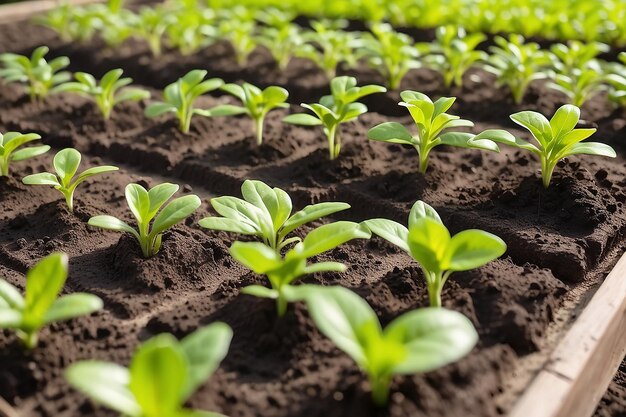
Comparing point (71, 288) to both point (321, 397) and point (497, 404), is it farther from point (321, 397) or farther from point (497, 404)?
point (497, 404)

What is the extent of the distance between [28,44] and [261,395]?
517 cm

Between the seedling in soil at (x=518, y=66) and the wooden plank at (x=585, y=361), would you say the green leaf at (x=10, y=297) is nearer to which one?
the wooden plank at (x=585, y=361)

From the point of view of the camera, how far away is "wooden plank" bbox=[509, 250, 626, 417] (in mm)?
1738

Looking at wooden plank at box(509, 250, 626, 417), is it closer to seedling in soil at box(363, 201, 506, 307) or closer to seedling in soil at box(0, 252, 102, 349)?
seedling in soil at box(363, 201, 506, 307)

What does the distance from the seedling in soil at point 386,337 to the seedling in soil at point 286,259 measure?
13 centimetres

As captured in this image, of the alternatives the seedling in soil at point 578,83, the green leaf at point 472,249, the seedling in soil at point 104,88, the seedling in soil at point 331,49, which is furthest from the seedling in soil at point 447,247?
the seedling in soil at point 331,49

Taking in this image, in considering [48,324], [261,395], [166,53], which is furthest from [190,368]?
[166,53]

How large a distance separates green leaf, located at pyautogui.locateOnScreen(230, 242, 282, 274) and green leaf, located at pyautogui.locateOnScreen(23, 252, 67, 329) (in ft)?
1.42

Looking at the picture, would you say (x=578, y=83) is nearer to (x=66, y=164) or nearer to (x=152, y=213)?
(x=152, y=213)

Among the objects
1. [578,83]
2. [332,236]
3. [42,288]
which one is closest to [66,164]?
[42,288]

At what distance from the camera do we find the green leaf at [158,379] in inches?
54.6

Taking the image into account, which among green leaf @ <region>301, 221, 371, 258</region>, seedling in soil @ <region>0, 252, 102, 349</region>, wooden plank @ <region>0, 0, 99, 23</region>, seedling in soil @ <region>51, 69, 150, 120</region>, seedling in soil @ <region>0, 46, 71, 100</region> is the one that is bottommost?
wooden plank @ <region>0, 0, 99, 23</region>

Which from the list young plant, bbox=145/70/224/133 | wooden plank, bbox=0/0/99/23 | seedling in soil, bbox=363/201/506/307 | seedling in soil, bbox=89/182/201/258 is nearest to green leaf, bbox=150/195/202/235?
A: seedling in soil, bbox=89/182/201/258

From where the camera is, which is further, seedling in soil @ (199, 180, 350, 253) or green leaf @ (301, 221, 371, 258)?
seedling in soil @ (199, 180, 350, 253)
